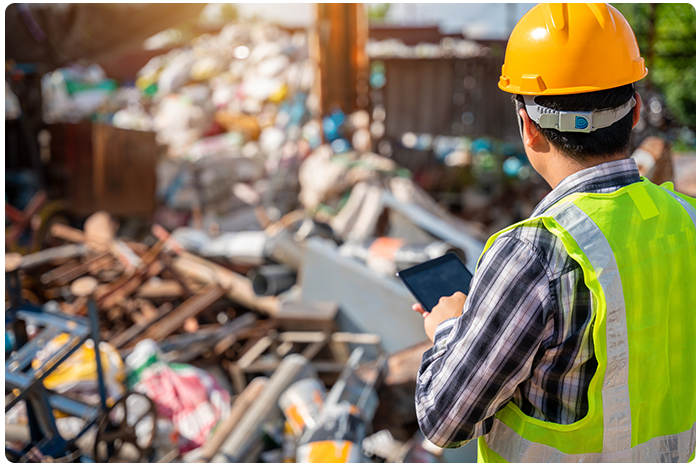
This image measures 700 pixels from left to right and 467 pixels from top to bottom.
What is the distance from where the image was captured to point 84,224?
24.4 feet

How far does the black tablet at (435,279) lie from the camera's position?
1343 millimetres

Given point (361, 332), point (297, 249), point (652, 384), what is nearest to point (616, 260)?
point (652, 384)

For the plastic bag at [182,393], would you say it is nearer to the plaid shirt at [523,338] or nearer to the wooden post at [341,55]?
the plaid shirt at [523,338]

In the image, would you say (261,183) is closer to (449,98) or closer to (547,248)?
(449,98)

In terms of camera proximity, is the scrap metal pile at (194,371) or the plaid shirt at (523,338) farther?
the scrap metal pile at (194,371)

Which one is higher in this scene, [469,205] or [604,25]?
[604,25]

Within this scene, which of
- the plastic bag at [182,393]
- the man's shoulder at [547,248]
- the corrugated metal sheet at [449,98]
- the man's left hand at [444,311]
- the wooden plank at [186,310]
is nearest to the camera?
the man's shoulder at [547,248]

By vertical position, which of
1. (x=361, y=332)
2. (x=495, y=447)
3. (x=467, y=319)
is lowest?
(x=361, y=332)

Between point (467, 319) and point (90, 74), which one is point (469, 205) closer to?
point (467, 319)

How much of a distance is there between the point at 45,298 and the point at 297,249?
2.58m

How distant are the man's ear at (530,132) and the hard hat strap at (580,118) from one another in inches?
1.1

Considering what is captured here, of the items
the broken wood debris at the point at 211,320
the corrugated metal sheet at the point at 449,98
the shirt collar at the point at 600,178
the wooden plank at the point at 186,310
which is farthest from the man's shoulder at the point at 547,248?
the corrugated metal sheet at the point at 449,98

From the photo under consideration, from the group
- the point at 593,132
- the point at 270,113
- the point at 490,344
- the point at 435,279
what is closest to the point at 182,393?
the point at 435,279

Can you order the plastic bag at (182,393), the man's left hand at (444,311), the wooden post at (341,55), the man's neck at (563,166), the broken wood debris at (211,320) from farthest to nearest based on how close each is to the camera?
→ the wooden post at (341,55)
the plastic bag at (182,393)
the broken wood debris at (211,320)
the man's left hand at (444,311)
the man's neck at (563,166)
